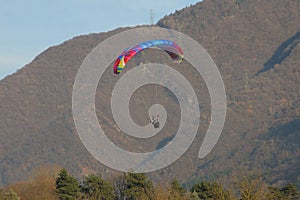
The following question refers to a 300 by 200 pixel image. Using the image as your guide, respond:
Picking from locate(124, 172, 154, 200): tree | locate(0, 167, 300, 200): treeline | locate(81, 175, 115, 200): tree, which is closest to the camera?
locate(0, 167, 300, 200): treeline

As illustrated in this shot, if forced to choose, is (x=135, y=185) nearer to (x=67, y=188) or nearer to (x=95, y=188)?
(x=95, y=188)

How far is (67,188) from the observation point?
270ft

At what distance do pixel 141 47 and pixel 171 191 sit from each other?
1323cm

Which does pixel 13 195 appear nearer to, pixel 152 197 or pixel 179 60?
pixel 152 197

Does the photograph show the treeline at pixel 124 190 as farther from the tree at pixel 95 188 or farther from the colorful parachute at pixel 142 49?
the colorful parachute at pixel 142 49

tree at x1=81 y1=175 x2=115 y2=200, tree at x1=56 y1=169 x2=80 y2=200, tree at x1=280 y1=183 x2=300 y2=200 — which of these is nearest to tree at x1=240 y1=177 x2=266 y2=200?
tree at x1=280 y1=183 x2=300 y2=200

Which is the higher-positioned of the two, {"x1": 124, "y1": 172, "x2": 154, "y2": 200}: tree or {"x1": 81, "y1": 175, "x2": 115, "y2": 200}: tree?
{"x1": 124, "y1": 172, "x2": 154, "y2": 200}: tree

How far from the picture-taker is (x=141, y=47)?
73.2 m

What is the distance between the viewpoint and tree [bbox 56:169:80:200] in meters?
82.0

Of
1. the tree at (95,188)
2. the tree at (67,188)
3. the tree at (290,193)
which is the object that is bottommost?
the tree at (67,188)

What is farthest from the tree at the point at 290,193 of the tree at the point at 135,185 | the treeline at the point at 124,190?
the tree at the point at 135,185

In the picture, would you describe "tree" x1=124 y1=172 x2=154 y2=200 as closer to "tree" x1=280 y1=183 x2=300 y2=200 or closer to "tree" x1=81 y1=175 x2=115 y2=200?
"tree" x1=81 y1=175 x2=115 y2=200

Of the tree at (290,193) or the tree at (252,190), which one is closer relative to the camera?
the tree at (252,190)

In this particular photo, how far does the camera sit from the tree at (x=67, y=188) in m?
82.0
